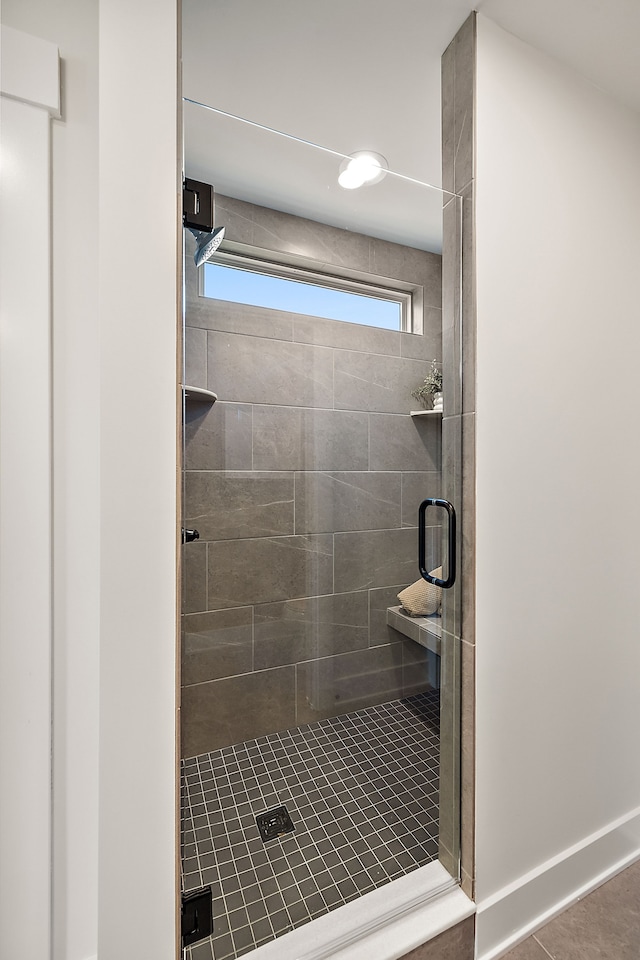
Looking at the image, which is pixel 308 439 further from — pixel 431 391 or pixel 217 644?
pixel 217 644

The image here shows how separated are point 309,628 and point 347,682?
18cm

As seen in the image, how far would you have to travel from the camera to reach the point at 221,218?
105cm

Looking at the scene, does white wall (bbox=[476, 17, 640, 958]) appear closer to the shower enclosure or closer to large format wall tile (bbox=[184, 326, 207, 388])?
the shower enclosure

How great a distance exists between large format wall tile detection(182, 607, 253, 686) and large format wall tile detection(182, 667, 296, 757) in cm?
3

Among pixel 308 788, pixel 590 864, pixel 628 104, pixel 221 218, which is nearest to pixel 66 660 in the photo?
pixel 308 788

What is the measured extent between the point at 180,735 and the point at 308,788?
50 cm

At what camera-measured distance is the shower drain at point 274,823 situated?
115 cm

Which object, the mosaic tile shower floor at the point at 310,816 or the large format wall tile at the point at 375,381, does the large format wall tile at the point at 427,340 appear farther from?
the mosaic tile shower floor at the point at 310,816

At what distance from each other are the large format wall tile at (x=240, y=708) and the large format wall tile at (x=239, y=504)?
37cm

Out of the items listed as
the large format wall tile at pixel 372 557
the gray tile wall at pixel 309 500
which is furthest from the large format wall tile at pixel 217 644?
the large format wall tile at pixel 372 557

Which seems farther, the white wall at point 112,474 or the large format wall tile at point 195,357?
the large format wall tile at point 195,357

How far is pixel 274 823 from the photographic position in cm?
116

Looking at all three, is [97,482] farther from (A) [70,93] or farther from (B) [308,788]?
(B) [308,788]

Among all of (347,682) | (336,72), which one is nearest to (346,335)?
(336,72)
